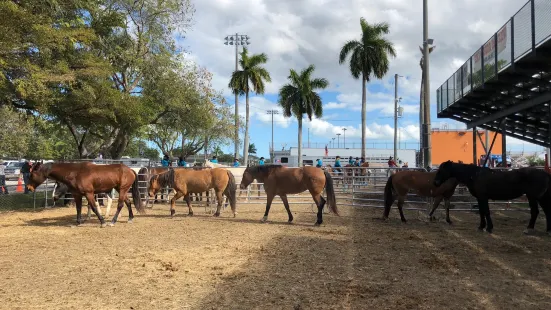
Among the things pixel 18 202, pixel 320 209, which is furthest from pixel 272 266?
pixel 18 202

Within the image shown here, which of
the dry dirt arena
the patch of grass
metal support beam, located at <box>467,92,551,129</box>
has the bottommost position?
the dry dirt arena

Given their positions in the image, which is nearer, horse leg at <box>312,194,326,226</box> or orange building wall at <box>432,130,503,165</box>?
horse leg at <box>312,194,326,226</box>

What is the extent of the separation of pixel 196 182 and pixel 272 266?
5905mm

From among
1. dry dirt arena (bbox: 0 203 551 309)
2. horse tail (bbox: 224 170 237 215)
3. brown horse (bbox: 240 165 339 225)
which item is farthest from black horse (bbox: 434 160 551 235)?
horse tail (bbox: 224 170 237 215)

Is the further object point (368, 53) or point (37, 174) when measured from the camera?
point (368, 53)

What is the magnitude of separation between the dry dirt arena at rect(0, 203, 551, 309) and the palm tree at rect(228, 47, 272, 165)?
25486mm

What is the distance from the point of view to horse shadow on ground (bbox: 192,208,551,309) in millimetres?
4176

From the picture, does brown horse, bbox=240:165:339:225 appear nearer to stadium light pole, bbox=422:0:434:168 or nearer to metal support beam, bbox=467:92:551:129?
stadium light pole, bbox=422:0:434:168

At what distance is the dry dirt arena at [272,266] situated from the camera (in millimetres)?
4230

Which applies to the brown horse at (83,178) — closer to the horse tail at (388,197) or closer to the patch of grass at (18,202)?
the patch of grass at (18,202)

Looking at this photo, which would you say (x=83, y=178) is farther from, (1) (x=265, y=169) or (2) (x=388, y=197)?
(2) (x=388, y=197)

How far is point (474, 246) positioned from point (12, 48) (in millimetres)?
9909

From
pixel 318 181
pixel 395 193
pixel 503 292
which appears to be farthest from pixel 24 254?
pixel 395 193

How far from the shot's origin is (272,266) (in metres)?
5.61
